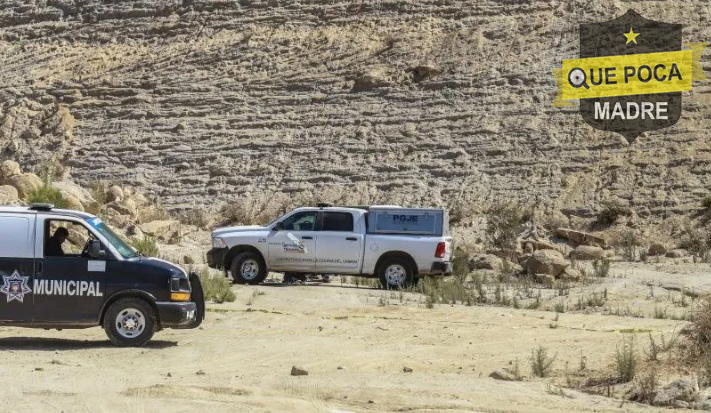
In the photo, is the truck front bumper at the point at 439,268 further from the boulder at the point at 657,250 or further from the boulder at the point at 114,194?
the boulder at the point at 114,194

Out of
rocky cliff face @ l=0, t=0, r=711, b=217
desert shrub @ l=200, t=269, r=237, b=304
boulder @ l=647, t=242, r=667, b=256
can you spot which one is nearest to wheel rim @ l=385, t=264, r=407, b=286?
desert shrub @ l=200, t=269, r=237, b=304

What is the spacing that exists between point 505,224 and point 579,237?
225 centimetres

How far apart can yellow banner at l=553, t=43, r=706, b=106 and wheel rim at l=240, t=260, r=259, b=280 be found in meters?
17.2

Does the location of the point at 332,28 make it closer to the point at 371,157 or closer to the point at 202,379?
the point at 371,157

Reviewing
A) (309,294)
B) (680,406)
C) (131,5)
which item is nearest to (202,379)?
(680,406)

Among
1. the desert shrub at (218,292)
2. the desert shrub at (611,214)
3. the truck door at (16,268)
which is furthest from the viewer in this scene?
the desert shrub at (611,214)

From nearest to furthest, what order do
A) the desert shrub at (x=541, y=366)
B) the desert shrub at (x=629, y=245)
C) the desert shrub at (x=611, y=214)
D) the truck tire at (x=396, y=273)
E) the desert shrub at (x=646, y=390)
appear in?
1. the desert shrub at (x=646, y=390)
2. the desert shrub at (x=541, y=366)
3. the truck tire at (x=396, y=273)
4. the desert shrub at (x=629, y=245)
5. the desert shrub at (x=611, y=214)

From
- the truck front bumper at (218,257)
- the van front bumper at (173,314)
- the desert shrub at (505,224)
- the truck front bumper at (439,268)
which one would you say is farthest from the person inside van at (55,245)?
the desert shrub at (505,224)

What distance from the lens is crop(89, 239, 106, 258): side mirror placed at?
12820 millimetres

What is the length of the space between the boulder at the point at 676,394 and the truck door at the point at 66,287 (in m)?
6.33

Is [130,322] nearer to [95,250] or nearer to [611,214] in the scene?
[95,250]

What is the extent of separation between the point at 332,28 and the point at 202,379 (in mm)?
31704

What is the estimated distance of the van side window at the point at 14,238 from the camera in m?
12.7

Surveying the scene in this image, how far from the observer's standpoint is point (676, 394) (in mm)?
9852
